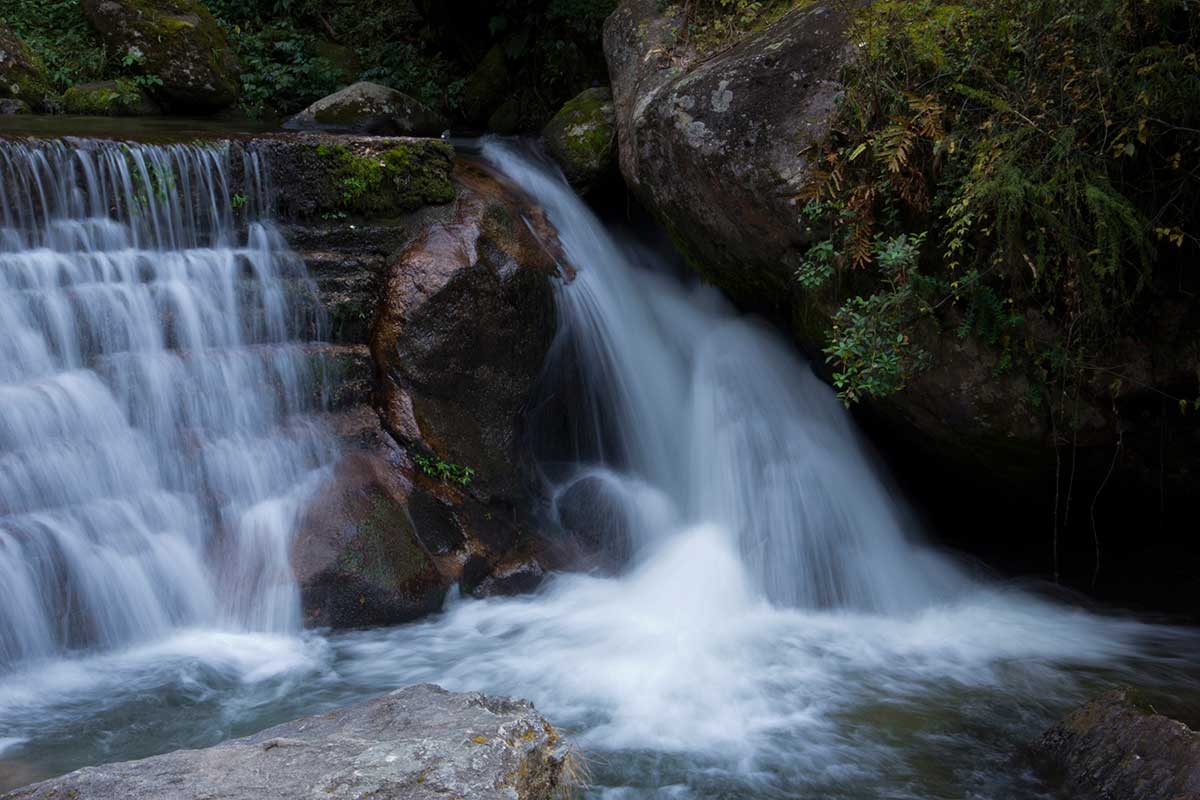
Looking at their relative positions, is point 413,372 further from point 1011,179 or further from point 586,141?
point 1011,179

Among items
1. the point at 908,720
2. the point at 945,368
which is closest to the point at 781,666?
A: the point at 908,720

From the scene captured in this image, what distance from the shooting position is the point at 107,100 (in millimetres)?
10562

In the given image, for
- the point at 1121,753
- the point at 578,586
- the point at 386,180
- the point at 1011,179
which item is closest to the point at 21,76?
the point at 386,180

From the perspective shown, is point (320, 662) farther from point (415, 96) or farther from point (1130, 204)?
point (415, 96)

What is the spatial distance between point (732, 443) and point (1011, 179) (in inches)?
117

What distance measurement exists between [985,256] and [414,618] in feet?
13.1

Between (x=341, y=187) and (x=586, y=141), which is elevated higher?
(x=586, y=141)

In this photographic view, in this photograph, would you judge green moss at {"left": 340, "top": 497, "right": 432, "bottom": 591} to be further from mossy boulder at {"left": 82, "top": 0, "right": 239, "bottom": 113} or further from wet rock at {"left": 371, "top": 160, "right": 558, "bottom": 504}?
mossy boulder at {"left": 82, "top": 0, "right": 239, "bottom": 113}

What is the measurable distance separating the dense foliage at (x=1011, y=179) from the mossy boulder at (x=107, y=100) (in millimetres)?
8786

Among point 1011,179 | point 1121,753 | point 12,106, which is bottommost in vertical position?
point 1121,753

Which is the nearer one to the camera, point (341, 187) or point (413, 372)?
point (413, 372)

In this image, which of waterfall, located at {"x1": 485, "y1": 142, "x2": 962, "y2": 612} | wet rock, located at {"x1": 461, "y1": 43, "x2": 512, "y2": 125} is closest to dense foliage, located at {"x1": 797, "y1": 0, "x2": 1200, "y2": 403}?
waterfall, located at {"x1": 485, "y1": 142, "x2": 962, "y2": 612}

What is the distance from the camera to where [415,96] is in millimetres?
12414

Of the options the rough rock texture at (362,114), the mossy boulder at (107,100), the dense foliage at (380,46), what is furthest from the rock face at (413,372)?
the mossy boulder at (107,100)
